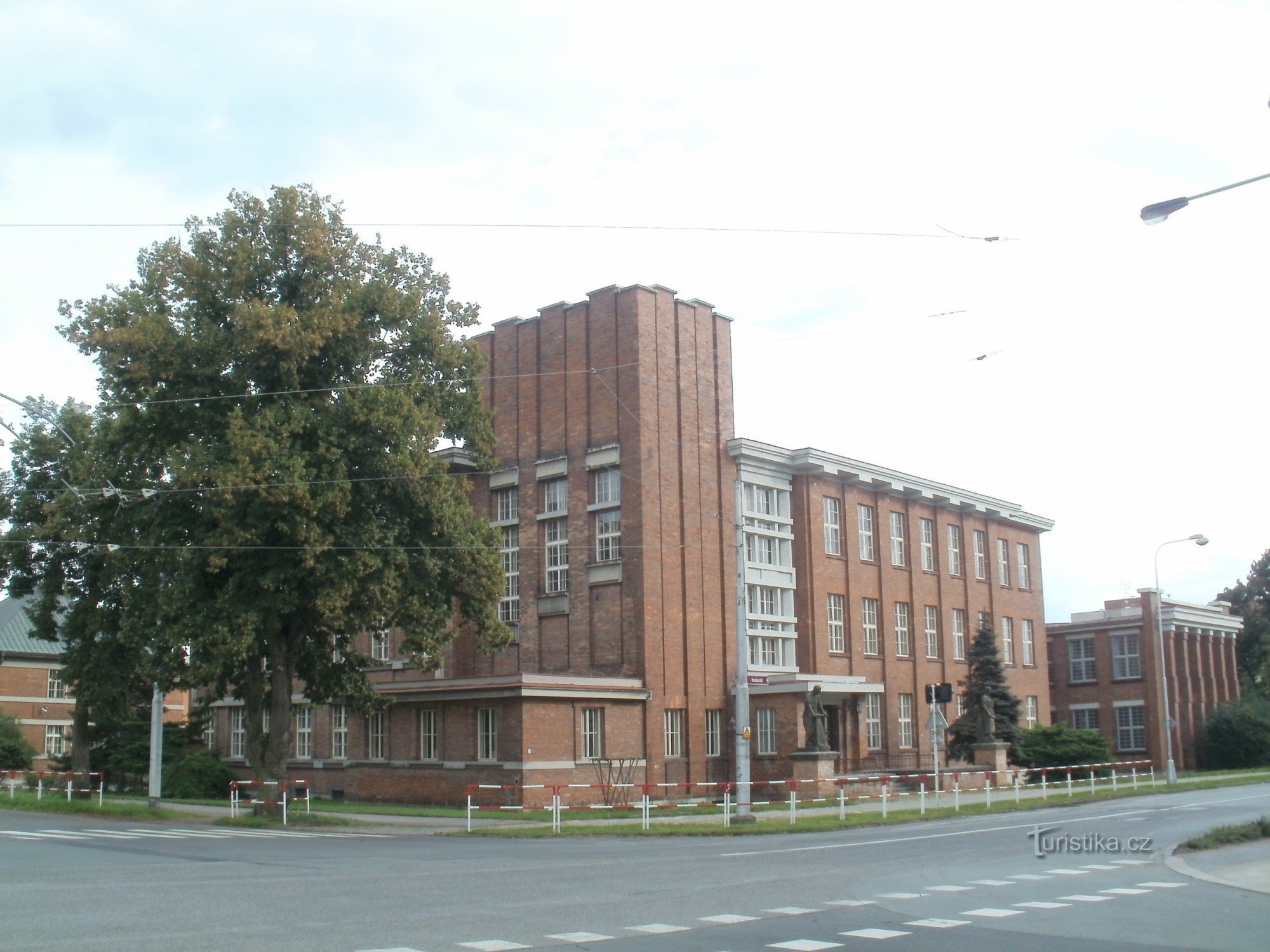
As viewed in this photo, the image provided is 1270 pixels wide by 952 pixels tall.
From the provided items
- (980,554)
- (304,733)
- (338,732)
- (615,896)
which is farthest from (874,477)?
(615,896)

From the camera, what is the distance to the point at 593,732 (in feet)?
122

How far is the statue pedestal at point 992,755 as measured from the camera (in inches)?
1708

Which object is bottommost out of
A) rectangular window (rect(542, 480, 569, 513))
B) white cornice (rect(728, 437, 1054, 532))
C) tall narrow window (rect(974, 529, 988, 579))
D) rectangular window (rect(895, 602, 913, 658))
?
rectangular window (rect(895, 602, 913, 658))

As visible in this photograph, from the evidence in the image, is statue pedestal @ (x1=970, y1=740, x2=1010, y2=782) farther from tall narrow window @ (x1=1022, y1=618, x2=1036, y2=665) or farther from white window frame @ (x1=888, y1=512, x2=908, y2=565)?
tall narrow window @ (x1=1022, y1=618, x2=1036, y2=665)

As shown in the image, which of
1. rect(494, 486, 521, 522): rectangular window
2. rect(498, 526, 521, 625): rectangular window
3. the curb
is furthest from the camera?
rect(494, 486, 521, 522): rectangular window

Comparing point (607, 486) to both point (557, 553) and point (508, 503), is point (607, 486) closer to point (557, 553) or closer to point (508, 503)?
point (557, 553)

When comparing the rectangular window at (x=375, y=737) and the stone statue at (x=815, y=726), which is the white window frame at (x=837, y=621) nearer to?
the stone statue at (x=815, y=726)

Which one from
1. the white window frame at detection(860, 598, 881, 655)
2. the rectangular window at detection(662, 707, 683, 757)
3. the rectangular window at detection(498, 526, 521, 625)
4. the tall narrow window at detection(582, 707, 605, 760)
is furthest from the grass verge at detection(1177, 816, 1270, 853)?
the rectangular window at detection(498, 526, 521, 625)

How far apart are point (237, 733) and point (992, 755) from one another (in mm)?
31250

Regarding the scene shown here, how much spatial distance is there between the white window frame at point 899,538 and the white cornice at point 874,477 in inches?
38.8

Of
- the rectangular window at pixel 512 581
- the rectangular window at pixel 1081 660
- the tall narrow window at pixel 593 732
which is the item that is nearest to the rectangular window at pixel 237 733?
the rectangular window at pixel 512 581

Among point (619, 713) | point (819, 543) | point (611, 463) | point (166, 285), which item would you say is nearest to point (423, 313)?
point (166, 285)

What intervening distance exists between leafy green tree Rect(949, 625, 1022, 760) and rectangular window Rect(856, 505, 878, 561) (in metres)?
6.12

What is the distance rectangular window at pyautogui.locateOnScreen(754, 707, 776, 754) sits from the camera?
4003 centimetres
